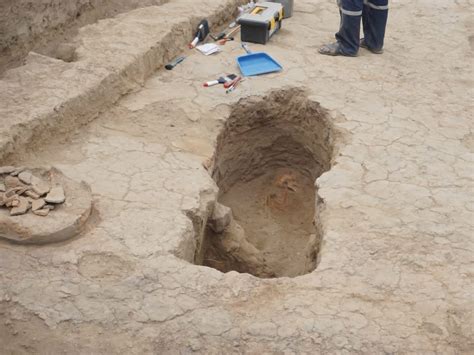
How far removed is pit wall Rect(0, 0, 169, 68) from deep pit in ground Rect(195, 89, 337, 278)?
1561 mm

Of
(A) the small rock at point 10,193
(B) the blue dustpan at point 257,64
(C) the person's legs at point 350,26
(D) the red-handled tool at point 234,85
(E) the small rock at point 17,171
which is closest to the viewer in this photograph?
(A) the small rock at point 10,193

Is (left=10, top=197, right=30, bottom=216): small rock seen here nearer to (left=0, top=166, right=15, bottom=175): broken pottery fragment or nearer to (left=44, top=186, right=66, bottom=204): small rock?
(left=44, top=186, right=66, bottom=204): small rock

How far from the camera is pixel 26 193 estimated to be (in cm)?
294

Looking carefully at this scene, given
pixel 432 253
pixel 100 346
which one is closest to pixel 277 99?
pixel 432 253

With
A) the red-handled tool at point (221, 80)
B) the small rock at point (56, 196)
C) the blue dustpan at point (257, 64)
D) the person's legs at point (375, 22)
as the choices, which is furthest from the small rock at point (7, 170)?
the person's legs at point (375, 22)

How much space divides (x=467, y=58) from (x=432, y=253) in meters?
2.72

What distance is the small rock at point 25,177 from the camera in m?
2.99

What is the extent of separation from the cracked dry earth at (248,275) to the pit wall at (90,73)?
113 millimetres

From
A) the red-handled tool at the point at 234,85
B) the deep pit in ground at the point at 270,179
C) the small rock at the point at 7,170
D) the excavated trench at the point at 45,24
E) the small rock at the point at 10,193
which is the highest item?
the excavated trench at the point at 45,24

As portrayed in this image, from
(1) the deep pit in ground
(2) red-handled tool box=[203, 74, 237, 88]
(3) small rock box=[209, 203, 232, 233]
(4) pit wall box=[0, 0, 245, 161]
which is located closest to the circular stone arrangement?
(4) pit wall box=[0, 0, 245, 161]

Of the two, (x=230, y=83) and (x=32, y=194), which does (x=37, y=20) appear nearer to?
(x=230, y=83)

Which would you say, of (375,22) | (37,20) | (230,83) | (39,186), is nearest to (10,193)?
(39,186)

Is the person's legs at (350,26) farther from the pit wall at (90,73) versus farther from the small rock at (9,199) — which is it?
the small rock at (9,199)

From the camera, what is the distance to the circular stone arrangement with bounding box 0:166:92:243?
9.12 feet
